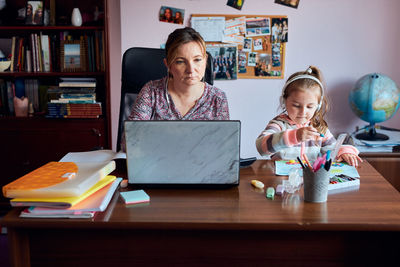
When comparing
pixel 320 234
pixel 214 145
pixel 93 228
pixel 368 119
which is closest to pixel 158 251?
pixel 93 228

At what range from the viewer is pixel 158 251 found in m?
1.04

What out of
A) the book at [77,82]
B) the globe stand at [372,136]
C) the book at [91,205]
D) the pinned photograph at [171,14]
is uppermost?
the pinned photograph at [171,14]

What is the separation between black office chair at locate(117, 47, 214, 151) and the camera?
1887 millimetres

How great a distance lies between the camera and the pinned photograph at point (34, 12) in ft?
9.05

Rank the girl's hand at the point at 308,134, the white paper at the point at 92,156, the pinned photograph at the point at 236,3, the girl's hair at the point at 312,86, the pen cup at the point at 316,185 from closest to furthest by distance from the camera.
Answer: the pen cup at the point at 316,185
the girl's hand at the point at 308,134
the white paper at the point at 92,156
the girl's hair at the point at 312,86
the pinned photograph at the point at 236,3

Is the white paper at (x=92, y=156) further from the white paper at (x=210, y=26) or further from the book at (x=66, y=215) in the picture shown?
the white paper at (x=210, y=26)

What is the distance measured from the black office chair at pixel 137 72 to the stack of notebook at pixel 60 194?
0.82 meters

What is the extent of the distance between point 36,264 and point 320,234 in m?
0.76

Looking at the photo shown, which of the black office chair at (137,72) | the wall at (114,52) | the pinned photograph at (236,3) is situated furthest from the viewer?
the wall at (114,52)

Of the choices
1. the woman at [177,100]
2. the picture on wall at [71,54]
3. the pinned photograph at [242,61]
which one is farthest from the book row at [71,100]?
the woman at [177,100]

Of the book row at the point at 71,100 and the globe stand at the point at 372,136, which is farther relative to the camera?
the book row at the point at 71,100

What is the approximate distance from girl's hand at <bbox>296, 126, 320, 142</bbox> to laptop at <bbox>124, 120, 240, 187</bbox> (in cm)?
28

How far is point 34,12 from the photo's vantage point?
2766 millimetres

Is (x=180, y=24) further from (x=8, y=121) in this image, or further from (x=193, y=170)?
(x=193, y=170)
